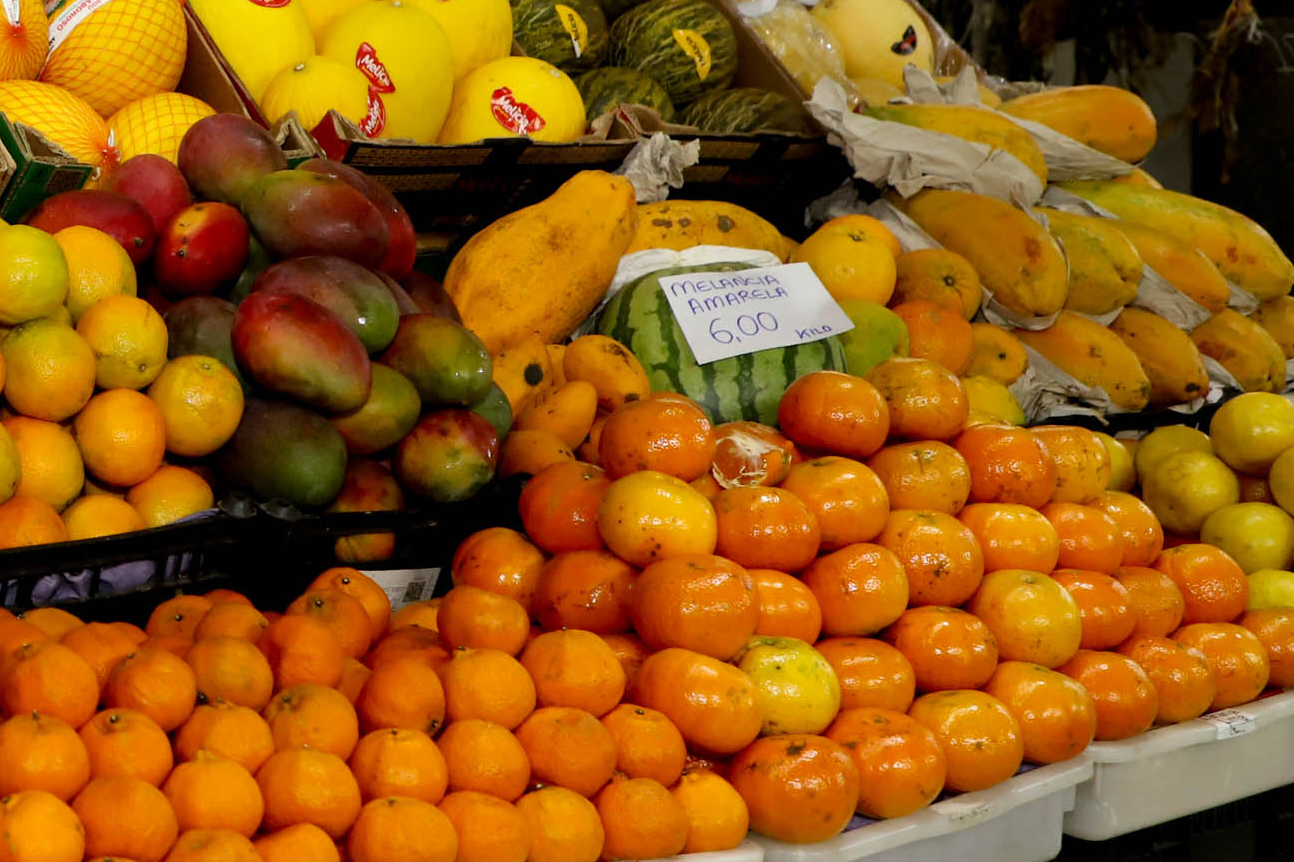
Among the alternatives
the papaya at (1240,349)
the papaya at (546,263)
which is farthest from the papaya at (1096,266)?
the papaya at (546,263)

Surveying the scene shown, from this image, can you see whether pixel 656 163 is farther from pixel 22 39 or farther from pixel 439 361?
pixel 22 39

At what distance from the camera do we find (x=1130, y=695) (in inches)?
62.1

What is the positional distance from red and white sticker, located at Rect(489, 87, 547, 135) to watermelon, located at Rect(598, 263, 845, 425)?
0.40 m

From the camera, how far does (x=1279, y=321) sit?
311cm

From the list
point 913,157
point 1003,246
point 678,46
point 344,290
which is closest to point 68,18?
point 344,290

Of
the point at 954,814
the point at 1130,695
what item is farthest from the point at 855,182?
the point at 954,814

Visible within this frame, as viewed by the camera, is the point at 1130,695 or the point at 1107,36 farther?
the point at 1107,36

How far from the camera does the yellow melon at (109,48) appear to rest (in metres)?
2.01

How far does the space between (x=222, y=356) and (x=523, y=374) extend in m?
0.50

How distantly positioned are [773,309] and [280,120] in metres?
0.81

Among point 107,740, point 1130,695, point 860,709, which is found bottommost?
point 1130,695

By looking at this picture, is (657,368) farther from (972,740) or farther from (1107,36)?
(1107,36)

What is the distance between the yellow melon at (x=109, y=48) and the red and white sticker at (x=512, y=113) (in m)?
0.54

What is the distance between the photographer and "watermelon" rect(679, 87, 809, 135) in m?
2.76
